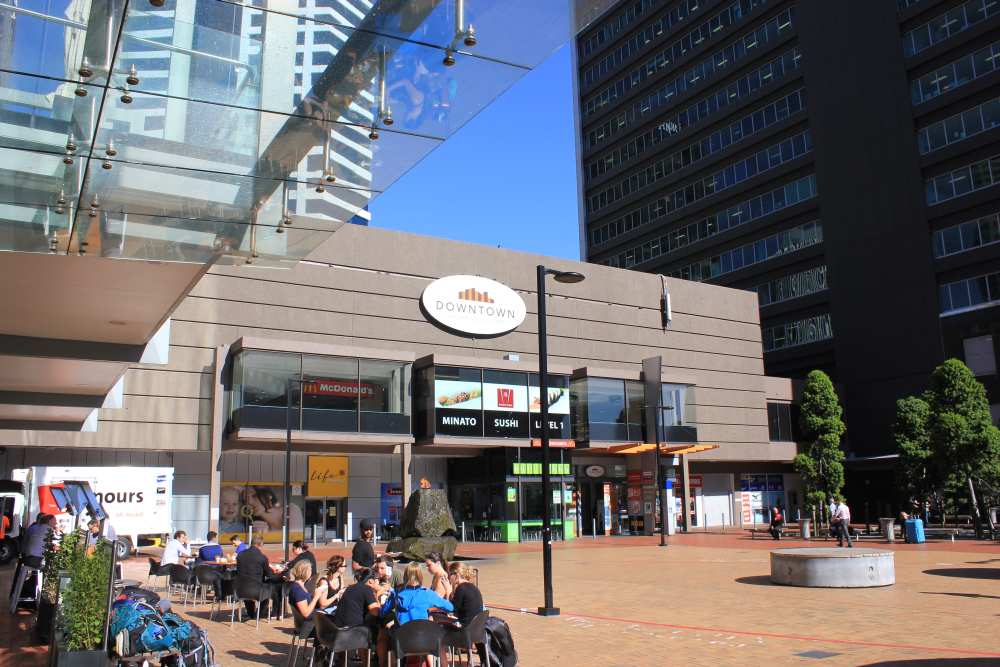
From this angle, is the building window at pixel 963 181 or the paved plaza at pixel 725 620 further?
the building window at pixel 963 181

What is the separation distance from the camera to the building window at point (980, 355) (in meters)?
47.9

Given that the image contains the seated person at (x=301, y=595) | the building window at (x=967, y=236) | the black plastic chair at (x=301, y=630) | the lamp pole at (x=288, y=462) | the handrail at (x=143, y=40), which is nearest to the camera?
the handrail at (x=143, y=40)

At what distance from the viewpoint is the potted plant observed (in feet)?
24.8

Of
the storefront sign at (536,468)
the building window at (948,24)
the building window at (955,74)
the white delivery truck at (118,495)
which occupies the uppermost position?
the building window at (948,24)

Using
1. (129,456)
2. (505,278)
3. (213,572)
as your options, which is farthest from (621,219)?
(213,572)

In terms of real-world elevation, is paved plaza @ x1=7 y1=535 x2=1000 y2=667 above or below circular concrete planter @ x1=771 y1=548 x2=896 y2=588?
below

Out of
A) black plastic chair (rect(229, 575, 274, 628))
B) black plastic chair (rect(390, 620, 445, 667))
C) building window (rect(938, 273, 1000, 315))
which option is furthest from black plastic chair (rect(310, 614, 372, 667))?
building window (rect(938, 273, 1000, 315))

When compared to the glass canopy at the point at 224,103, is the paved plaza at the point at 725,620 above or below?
below

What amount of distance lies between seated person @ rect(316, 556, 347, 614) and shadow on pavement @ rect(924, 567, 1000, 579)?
538 inches

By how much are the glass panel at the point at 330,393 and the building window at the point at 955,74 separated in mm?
41877

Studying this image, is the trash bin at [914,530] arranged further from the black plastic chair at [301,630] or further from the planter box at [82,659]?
the planter box at [82,659]

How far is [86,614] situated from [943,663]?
865 centimetres

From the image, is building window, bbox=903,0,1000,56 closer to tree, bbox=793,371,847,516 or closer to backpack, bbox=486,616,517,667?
tree, bbox=793,371,847,516

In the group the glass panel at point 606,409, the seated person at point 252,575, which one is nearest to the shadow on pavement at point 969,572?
the seated person at point 252,575
